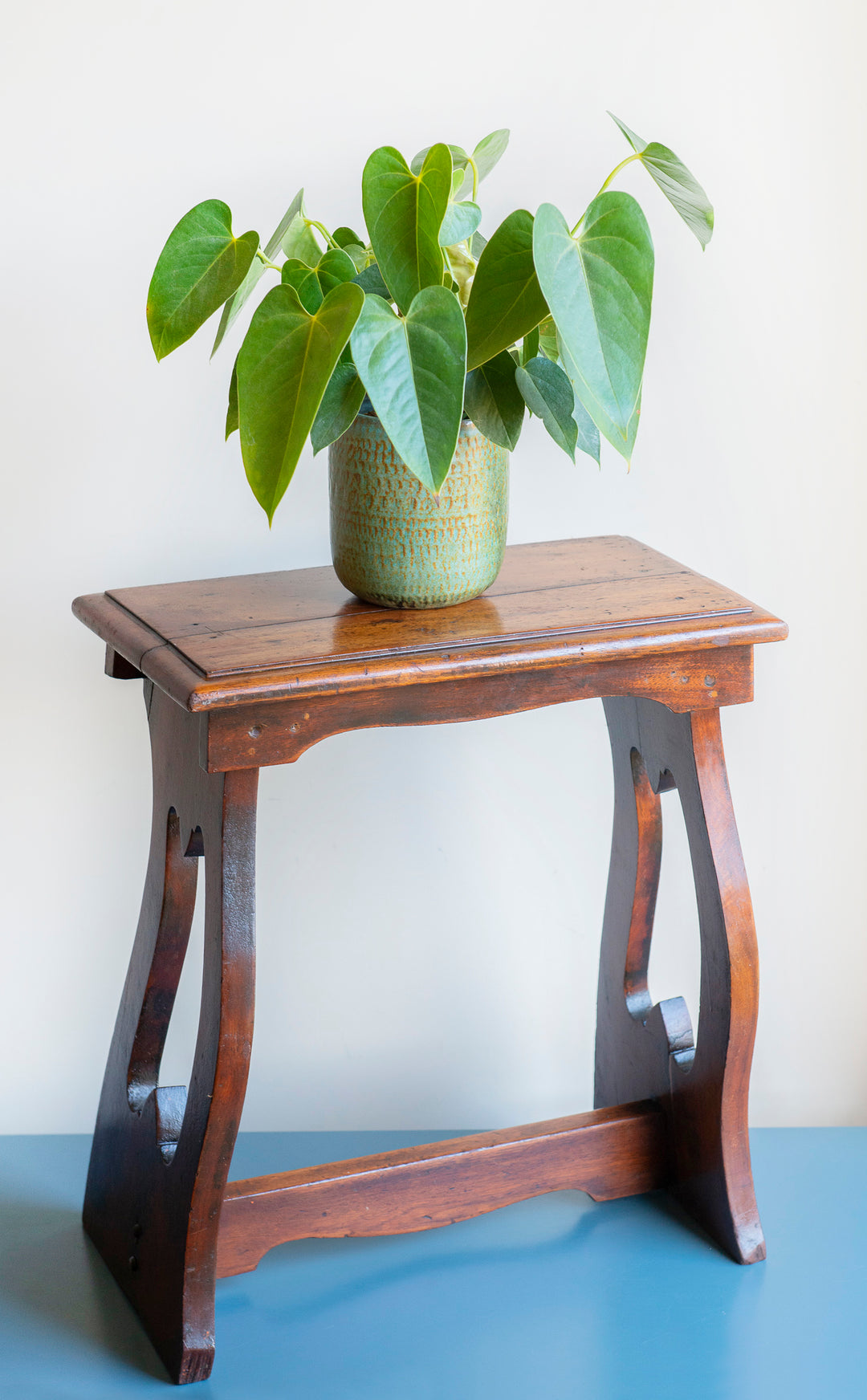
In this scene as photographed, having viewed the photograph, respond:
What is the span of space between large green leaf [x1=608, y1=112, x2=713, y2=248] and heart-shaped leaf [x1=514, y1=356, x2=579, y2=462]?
7.7 inches

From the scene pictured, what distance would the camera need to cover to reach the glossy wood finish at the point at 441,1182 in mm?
1549

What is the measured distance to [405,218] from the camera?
1.20 m

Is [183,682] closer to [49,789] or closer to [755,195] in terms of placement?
[49,789]

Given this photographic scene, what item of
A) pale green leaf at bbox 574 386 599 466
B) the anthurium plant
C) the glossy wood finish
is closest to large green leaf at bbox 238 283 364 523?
the anthurium plant

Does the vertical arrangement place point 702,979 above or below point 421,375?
below

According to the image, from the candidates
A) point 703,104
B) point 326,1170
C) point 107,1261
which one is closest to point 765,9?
point 703,104

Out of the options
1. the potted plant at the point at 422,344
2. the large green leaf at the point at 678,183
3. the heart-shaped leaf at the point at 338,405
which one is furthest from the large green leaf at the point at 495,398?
the large green leaf at the point at 678,183

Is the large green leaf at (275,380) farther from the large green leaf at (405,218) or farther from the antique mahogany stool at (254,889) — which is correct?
the antique mahogany stool at (254,889)

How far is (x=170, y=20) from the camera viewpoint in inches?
63.4

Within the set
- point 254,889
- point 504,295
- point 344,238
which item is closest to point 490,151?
point 344,238

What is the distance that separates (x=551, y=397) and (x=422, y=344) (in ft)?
0.63

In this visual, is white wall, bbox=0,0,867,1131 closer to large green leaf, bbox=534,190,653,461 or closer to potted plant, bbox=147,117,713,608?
potted plant, bbox=147,117,713,608

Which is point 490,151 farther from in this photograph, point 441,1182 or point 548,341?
point 441,1182

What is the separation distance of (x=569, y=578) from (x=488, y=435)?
0.24 meters
